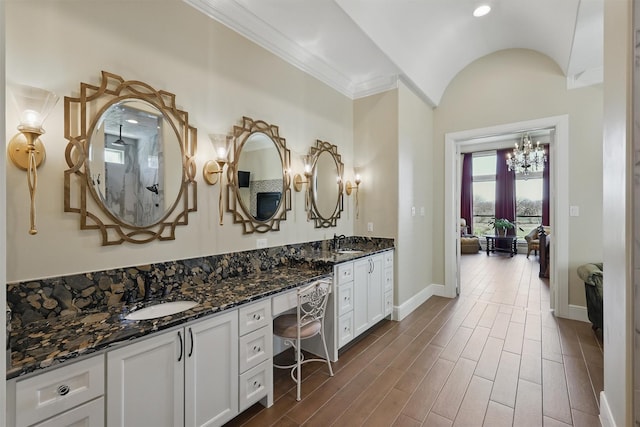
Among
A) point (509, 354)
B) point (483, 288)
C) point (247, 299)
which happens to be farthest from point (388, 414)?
point (483, 288)

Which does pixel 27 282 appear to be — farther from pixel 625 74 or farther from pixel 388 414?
pixel 625 74

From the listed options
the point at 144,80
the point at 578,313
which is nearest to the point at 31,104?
the point at 144,80

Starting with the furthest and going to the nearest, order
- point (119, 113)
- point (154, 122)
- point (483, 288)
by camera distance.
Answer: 1. point (483, 288)
2. point (154, 122)
3. point (119, 113)

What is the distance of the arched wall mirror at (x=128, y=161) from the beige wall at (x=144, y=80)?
0.05m

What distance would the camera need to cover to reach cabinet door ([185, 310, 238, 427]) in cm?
155

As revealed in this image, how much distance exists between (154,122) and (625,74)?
270 cm

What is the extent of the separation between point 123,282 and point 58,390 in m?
0.72

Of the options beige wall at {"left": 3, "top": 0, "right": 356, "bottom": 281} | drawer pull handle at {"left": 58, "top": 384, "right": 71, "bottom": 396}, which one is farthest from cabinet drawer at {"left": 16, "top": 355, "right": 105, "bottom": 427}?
beige wall at {"left": 3, "top": 0, "right": 356, "bottom": 281}

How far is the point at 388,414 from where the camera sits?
6.49 feet

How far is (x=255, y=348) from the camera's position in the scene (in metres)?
1.92

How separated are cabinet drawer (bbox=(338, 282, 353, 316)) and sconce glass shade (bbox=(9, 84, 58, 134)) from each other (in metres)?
2.34

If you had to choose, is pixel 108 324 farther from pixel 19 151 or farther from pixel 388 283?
pixel 388 283

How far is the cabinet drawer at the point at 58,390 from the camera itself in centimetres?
106

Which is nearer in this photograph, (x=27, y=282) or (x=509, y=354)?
(x=27, y=282)
